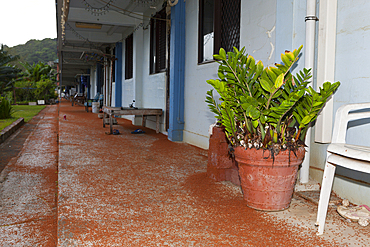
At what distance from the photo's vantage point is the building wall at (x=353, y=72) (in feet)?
8.92

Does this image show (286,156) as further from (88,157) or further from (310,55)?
(88,157)

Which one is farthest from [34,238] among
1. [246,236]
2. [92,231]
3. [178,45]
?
[178,45]

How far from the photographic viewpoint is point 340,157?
2076mm

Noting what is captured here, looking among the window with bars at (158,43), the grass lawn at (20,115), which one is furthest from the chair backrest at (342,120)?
the grass lawn at (20,115)

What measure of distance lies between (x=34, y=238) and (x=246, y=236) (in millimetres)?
1550

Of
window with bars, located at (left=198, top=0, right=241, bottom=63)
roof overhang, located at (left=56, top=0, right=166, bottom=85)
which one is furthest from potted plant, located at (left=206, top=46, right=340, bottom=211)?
roof overhang, located at (left=56, top=0, right=166, bottom=85)

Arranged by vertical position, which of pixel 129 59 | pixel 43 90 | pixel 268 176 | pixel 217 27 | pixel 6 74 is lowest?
pixel 268 176

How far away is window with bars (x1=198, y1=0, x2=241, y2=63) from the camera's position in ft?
16.7

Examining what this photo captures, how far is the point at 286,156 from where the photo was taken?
256 cm

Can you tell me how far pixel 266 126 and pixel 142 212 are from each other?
48.4 inches

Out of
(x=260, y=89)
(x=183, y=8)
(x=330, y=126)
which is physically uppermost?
(x=183, y=8)

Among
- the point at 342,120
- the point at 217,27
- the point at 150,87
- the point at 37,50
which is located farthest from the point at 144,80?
the point at 37,50

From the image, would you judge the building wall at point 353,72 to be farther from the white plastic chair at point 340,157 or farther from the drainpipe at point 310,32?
the white plastic chair at point 340,157

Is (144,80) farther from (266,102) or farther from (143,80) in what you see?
(266,102)
